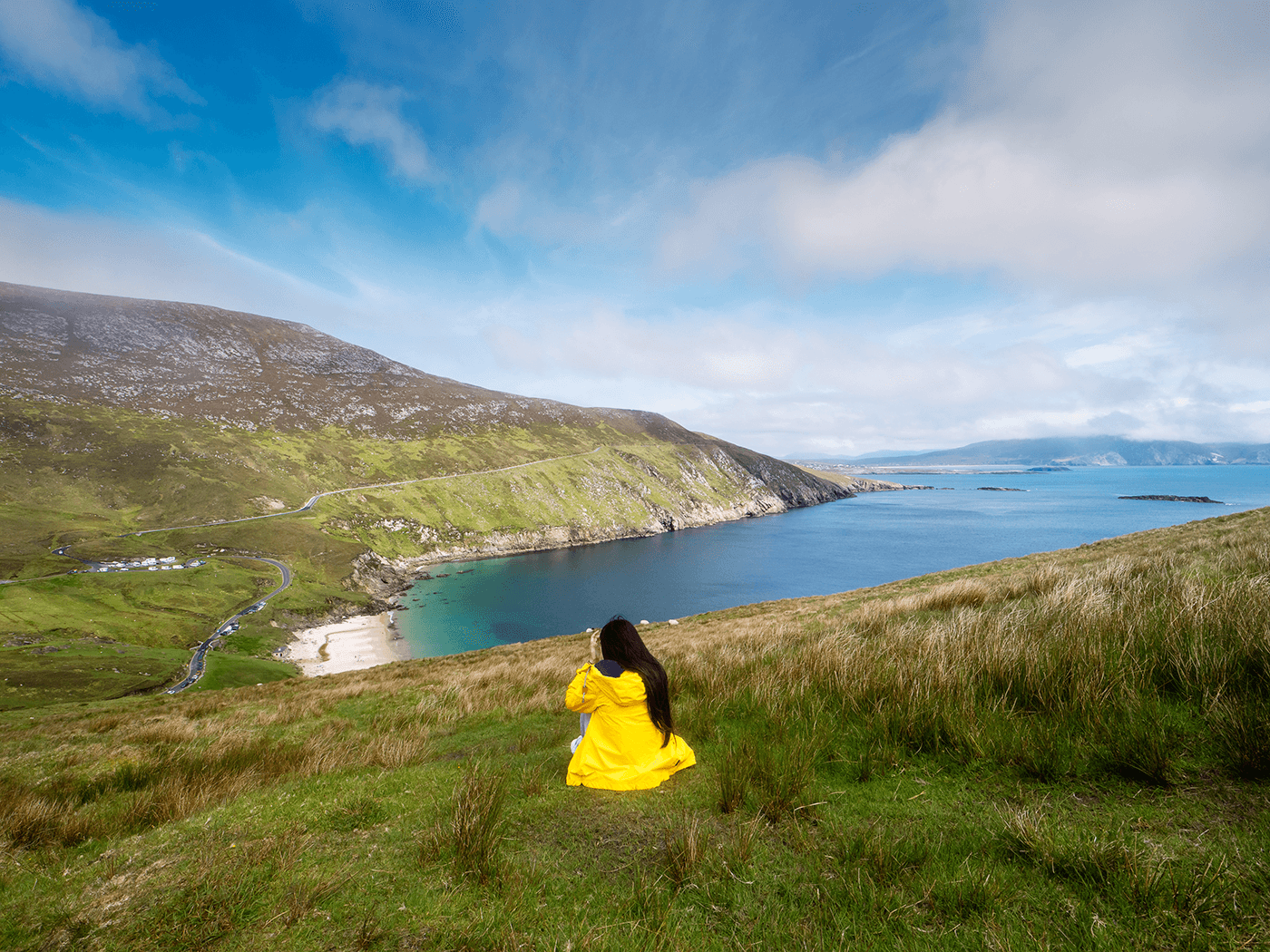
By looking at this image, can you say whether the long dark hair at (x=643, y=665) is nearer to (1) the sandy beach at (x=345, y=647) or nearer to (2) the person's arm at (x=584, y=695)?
(2) the person's arm at (x=584, y=695)

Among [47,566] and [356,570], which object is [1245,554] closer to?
[356,570]

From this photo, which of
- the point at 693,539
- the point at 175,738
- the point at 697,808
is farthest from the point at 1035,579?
the point at 693,539

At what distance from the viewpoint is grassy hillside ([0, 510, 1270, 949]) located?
8.60 ft

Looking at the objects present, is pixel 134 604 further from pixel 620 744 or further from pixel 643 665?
pixel 643 665

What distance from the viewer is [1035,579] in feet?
31.3

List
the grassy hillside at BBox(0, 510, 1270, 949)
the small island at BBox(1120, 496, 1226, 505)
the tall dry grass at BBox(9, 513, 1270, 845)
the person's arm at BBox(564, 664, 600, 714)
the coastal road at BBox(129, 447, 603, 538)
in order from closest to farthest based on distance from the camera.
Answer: the grassy hillside at BBox(0, 510, 1270, 949)
the tall dry grass at BBox(9, 513, 1270, 845)
the person's arm at BBox(564, 664, 600, 714)
the coastal road at BBox(129, 447, 603, 538)
the small island at BBox(1120, 496, 1226, 505)

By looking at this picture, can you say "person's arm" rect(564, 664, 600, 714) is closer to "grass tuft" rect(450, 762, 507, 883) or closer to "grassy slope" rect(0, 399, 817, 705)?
"grass tuft" rect(450, 762, 507, 883)

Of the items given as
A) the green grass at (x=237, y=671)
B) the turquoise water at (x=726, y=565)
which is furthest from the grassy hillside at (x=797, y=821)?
the turquoise water at (x=726, y=565)

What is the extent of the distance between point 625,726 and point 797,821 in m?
1.95

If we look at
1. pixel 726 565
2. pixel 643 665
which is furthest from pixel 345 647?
pixel 726 565

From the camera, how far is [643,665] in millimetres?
5312

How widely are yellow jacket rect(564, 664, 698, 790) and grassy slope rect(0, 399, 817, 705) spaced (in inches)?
1627

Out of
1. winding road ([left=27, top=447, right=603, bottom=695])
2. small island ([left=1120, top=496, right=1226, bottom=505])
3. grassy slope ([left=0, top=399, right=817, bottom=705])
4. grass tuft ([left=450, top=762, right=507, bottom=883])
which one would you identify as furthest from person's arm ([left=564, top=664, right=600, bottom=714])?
small island ([left=1120, top=496, right=1226, bottom=505])

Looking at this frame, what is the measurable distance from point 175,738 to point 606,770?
10.2 metres
